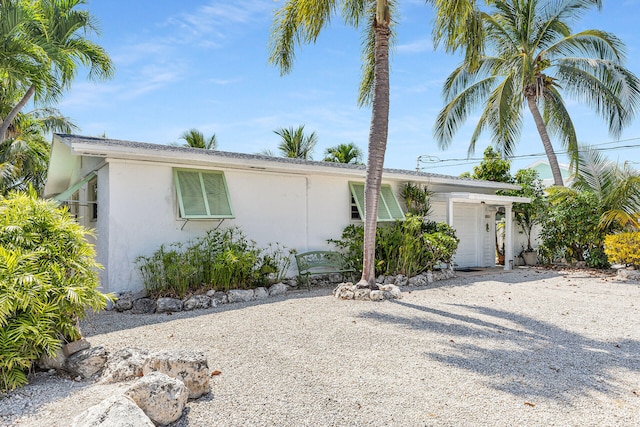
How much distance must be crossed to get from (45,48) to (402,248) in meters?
10.1

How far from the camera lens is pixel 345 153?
85.7 ft

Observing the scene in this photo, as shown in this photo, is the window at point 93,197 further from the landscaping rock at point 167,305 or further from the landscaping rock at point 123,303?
the landscaping rock at point 167,305

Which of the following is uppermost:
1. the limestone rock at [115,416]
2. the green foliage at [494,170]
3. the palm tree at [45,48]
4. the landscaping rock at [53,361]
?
the palm tree at [45,48]

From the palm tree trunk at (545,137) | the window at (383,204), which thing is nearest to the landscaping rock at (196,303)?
the window at (383,204)

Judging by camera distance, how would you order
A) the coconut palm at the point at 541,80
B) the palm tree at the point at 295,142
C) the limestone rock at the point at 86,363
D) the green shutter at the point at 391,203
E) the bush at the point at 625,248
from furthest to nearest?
1. the palm tree at the point at 295,142
2. the coconut palm at the point at 541,80
3. the green shutter at the point at 391,203
4. the bush at the point at 625,248
5. the limestone rock at the point at 86,363

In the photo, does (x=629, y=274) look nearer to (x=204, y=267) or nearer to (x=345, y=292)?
(x=345, y=292)

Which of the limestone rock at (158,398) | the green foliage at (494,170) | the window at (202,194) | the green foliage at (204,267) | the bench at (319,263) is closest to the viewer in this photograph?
the limestone rock at (158,398)

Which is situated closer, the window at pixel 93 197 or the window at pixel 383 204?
the window at pixel 93 197

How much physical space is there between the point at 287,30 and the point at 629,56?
44.9 feet

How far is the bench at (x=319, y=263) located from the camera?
34.9 feet

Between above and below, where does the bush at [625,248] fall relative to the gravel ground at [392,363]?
above

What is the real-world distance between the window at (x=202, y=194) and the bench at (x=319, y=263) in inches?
91.8

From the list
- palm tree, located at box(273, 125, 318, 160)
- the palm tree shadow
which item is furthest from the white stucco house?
palm tree, located at box(273, 125, 318, 160)

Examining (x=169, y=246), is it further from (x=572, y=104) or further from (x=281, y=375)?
(x=572, y=104)
